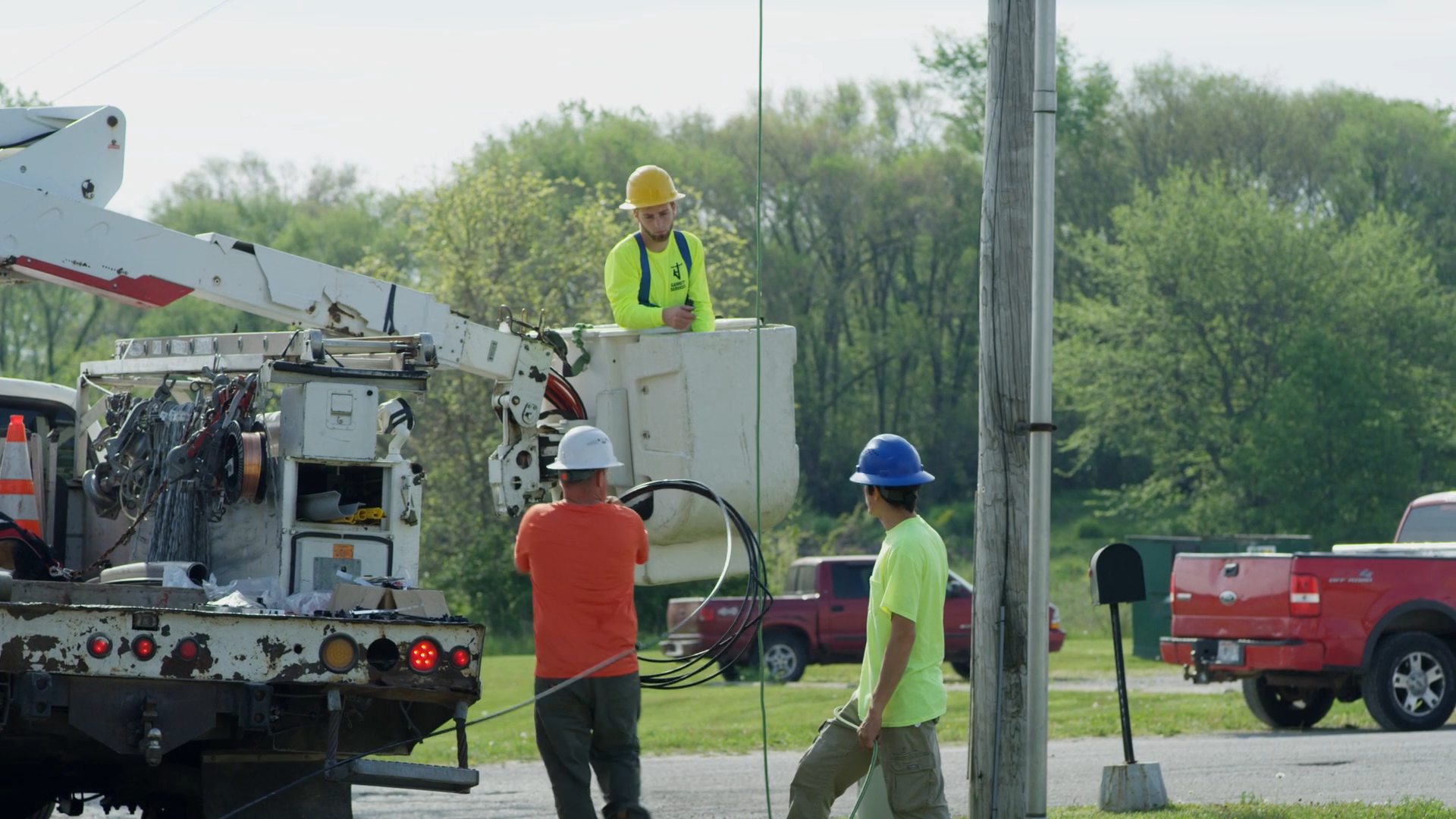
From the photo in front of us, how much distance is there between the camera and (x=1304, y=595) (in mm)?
15227

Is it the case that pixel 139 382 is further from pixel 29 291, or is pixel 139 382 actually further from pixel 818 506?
pixel 818 506

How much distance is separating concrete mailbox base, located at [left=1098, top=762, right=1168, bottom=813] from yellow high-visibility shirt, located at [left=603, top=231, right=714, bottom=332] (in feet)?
12.0

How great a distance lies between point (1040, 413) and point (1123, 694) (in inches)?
101

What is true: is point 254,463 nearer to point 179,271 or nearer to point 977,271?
point 179,271

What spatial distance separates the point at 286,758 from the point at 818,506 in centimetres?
6356

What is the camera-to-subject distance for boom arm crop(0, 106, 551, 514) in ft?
26.9

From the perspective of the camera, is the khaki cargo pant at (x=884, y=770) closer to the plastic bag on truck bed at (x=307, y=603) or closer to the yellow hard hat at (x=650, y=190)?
the plastic bag on truck bed at (x=307, y=603)

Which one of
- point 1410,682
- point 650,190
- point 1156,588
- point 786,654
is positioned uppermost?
point 650,190

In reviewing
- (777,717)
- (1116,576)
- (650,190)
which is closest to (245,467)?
(650,190)

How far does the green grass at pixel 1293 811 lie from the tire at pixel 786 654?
46.6 ft

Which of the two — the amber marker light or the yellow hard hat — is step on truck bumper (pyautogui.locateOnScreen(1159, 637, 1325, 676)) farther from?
the amber marker light

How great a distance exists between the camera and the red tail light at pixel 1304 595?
1517 cm

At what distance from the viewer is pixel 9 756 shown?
7867mm

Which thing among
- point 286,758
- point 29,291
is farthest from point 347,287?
point 29,291
